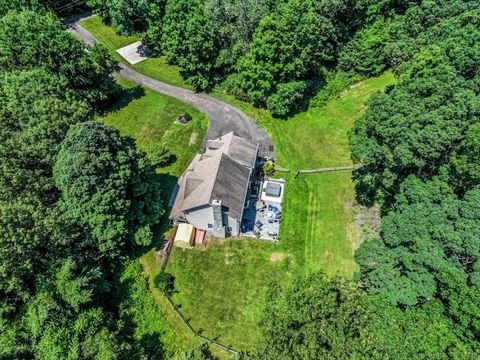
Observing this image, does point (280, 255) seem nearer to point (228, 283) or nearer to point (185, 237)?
point (228, 283)

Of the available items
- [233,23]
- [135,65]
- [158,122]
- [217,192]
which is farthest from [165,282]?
[135,65]

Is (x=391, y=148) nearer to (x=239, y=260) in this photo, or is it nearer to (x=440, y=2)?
(x=239, y=260)

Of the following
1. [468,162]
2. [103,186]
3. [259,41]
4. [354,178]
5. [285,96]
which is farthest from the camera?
[285,96]

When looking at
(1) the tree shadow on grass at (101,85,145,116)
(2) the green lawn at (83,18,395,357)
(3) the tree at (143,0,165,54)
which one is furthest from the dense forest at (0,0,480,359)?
(3) the tree at (143,0,165,54)

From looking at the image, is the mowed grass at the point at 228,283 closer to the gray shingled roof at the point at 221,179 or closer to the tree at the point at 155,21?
→ the gray shingled roof at the point at 221,179

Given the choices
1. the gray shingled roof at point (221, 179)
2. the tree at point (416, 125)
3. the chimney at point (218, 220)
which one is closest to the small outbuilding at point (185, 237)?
the gray shingled roof at point (221, 179)

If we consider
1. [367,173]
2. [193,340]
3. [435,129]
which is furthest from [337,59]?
[193,340]
